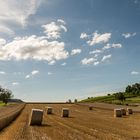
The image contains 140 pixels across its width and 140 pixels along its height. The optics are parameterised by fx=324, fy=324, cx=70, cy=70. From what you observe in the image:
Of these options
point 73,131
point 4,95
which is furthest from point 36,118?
point 4,95

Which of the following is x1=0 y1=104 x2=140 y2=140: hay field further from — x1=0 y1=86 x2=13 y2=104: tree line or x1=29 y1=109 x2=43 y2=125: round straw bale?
x1=0 y1=86 x2=13 y2=104: tree line

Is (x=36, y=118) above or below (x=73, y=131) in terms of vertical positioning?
above

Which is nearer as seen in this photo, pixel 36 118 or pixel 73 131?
pixel 73 131

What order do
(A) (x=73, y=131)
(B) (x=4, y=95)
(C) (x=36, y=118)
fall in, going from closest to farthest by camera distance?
(A) (x=73, y=131) → (C) (x=36, y=118) → (B) (x=4, y=95)

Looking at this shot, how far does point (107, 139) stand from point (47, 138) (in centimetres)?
335

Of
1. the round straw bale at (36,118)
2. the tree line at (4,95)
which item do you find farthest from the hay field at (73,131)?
the tree line at (4,95)

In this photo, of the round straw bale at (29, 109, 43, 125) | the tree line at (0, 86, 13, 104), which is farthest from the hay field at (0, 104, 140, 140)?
the tree line at (0, 86, 13, 104)

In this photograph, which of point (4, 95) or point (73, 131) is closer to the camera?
point (73, 131)

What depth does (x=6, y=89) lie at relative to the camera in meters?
193

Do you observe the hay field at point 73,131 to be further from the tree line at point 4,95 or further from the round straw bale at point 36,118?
the tree line at point 4,95

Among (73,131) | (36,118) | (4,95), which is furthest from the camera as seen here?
(4,95)

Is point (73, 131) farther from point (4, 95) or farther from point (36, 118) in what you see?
point (4, 95)

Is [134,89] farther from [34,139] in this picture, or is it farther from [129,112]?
[34,139]

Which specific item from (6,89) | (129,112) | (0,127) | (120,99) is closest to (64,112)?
(129,112)
